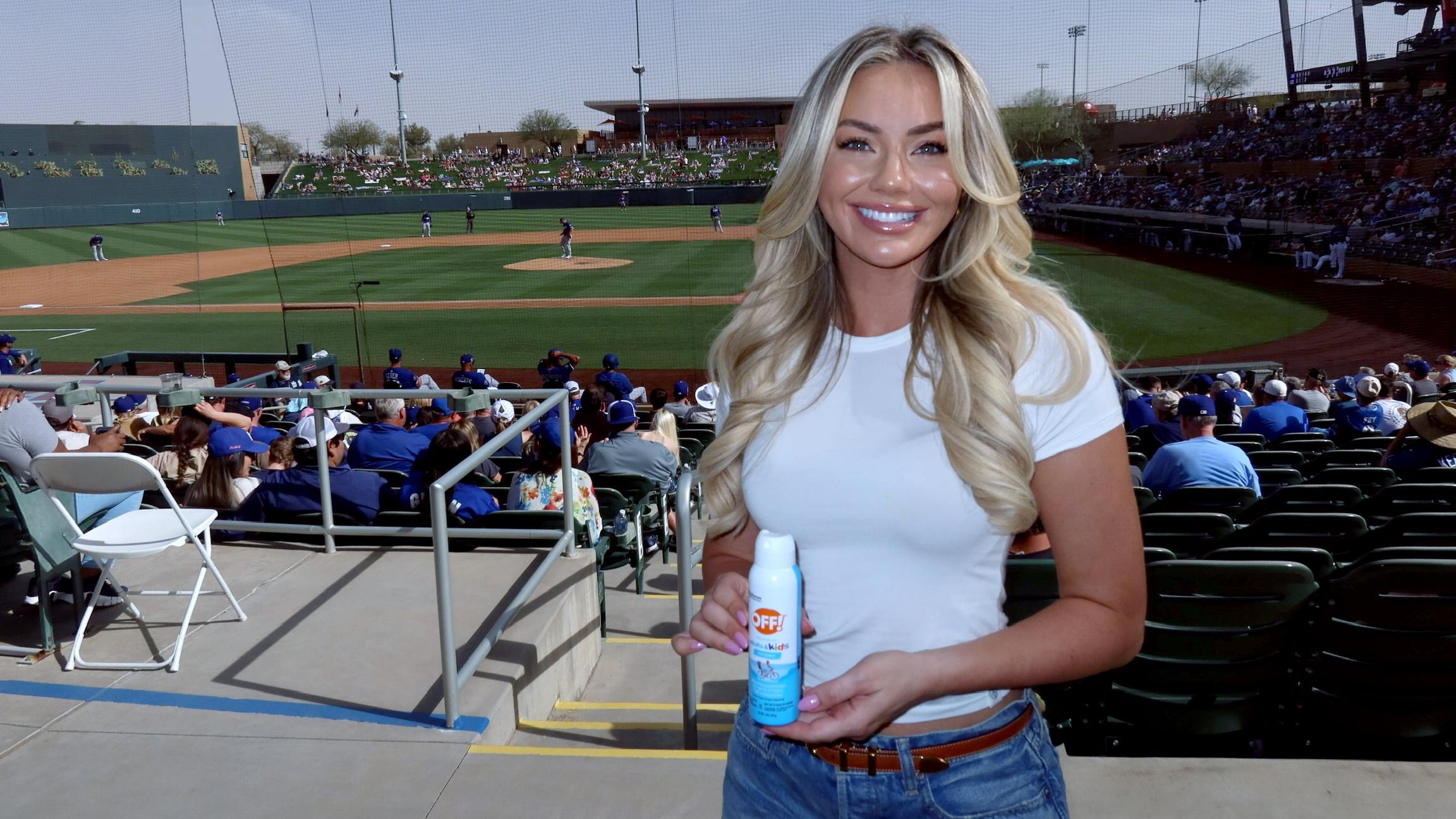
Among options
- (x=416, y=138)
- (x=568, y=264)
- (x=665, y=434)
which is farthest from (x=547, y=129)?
(x=665, y=434)

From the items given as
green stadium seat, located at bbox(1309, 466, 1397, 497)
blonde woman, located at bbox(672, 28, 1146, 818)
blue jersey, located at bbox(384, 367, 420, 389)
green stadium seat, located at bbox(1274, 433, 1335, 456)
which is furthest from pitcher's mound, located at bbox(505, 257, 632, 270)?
blonde woman, located at bbox(672, 28, 1146, 818)

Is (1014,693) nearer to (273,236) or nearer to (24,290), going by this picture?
(24,290)

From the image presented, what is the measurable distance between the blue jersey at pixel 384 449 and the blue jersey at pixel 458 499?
1208mm

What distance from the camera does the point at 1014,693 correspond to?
1492 mm

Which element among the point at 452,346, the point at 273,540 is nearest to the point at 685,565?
the point at 273,540

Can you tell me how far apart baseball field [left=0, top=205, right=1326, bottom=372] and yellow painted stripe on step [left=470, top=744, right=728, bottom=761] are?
11660mm

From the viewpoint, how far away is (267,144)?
5344 centimetres

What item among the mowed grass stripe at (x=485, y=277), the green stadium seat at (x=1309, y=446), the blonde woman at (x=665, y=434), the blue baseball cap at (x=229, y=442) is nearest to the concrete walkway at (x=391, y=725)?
the blue baseball cap at (x=229, y=442)

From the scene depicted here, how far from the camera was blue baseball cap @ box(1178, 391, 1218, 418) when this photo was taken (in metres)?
5.80

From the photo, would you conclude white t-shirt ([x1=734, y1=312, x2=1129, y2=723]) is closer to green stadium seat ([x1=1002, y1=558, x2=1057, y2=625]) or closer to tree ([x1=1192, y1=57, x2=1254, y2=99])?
green stadium seat ([x1=1002, y1=558, x2=1057, y2=625])

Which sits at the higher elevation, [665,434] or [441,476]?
[441,476]

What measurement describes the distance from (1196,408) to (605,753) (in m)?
4.30

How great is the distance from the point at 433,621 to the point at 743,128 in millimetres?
41800

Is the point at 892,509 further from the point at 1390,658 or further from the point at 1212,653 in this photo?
the point at 1390,658
